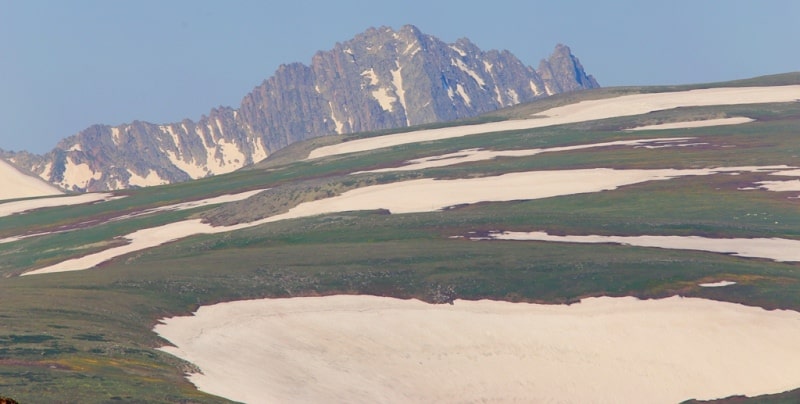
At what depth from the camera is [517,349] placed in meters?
69.1

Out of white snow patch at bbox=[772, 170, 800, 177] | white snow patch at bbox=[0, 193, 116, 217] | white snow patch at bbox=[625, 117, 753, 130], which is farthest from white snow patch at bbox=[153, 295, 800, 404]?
white snow patch at bbox=[0, 193, 116, 217]

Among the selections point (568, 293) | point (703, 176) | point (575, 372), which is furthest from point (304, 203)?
point (575, 372)

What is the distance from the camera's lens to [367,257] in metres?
88.8

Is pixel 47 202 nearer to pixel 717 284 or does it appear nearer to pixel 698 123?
pixel 698 123

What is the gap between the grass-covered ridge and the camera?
186ft

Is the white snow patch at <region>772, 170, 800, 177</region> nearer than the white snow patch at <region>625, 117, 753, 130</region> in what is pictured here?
Yes

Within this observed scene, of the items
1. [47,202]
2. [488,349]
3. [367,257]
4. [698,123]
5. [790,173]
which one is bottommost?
[790,173]

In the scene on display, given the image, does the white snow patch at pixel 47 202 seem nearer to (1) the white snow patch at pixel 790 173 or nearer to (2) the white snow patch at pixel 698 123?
(2) the white snow patch at pixel 698 123

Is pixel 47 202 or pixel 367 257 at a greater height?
pixel 47 202

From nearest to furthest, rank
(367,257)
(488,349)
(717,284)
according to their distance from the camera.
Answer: (488,349) < (717,284) < (367,257)

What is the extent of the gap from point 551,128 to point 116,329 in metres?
116

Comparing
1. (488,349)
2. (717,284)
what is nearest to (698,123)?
(717,284)

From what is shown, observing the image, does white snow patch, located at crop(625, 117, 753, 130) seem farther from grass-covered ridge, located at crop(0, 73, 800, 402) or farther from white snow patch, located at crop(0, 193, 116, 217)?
white snow patch, located at crop(0, 193, 116, 217)

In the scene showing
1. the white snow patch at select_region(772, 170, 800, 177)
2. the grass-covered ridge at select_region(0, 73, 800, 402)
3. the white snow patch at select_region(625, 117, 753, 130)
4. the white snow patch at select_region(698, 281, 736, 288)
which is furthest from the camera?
the white snow patch at select_region(625, 117, 753, 130)
